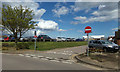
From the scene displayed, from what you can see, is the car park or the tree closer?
the tree

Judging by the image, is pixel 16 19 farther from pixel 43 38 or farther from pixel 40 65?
pixel 43 38

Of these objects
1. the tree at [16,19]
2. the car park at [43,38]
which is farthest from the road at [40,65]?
the car park at [43,38]

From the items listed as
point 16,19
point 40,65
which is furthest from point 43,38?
point 40,65

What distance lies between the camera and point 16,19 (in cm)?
1603

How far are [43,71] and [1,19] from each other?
14595mm

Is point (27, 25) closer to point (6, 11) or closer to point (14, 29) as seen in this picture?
point (14, 29)

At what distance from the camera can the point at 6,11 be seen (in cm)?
1641

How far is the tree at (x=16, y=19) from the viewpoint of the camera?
632 inches

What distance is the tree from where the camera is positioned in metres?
16.0

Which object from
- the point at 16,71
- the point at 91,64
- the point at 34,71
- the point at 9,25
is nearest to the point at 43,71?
the point at 34,71

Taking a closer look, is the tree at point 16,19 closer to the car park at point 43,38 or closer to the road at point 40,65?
the road at point 40,65

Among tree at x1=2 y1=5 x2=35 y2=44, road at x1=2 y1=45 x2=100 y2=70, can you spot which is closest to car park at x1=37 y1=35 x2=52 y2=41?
tree at x1=2 y1=5 x2=35 y2=44

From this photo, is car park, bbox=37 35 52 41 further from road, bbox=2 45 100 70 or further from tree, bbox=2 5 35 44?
road, bbox=2 45 100 70

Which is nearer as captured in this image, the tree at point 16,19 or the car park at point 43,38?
the tree at point 16,19
